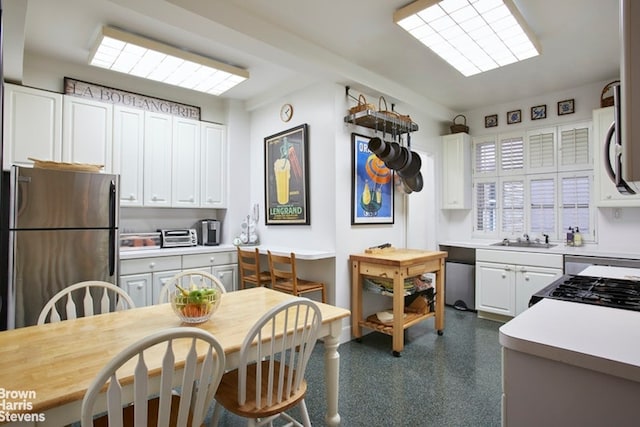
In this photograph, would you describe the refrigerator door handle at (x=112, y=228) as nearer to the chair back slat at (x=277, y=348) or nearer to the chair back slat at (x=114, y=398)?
the chair back slat at (x=277, y=348)

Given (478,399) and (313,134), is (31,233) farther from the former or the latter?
(478,399)

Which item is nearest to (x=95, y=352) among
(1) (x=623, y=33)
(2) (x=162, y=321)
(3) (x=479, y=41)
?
(2) (x=162, y=321)

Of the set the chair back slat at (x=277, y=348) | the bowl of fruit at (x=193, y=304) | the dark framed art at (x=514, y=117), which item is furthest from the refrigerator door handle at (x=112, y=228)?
the dark framed art at (x=514, y=117)

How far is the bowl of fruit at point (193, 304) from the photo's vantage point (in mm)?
1574

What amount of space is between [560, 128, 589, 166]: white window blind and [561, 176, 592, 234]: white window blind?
0.65 feet

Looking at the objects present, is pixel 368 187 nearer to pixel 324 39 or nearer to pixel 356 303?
pixel 356 303

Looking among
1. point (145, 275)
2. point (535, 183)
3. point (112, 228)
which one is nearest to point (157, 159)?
point (112, 228)

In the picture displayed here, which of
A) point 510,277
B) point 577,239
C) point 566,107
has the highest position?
point 566,107

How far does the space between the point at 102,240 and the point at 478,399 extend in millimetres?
3049

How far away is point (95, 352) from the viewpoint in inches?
50.1

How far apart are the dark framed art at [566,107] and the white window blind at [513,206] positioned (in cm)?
90

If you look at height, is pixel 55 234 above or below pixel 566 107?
below

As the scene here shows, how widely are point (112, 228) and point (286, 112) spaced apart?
2.10 meters

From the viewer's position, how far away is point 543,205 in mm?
4047
